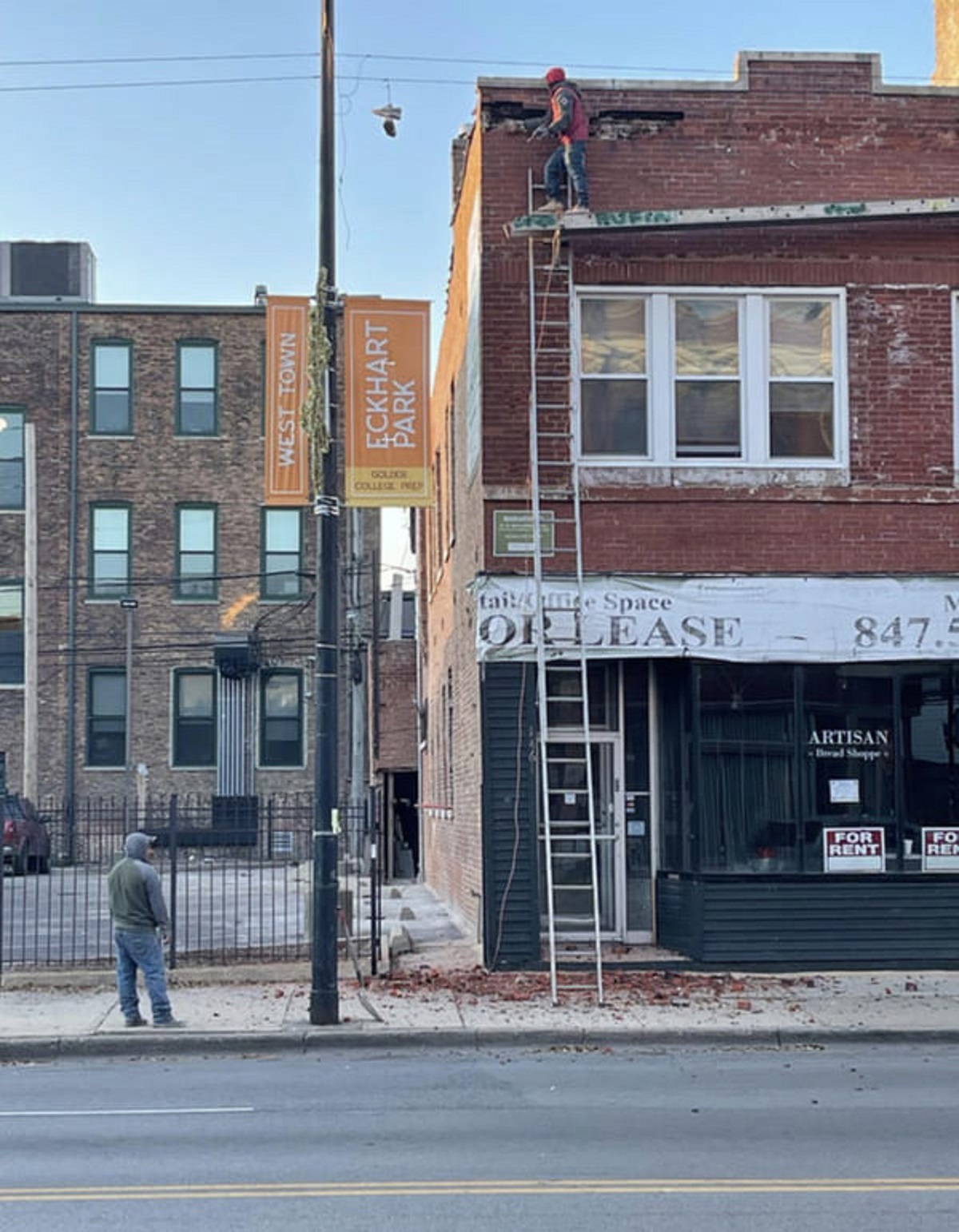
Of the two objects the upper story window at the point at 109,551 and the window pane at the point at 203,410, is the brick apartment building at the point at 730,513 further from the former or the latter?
the upper story window at the point at 109,551

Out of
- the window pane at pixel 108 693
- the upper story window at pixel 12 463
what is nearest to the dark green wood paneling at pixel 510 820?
the window pane at pixel 108 693

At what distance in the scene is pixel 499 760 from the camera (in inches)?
600

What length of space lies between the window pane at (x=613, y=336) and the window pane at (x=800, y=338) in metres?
1.36

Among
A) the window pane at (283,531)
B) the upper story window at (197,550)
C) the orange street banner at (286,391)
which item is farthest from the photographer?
the window pane at (283,531)

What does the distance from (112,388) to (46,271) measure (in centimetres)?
603

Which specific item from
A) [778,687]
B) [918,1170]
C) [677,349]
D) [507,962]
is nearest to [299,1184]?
[918,1170]

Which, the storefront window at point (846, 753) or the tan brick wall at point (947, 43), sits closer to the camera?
the storefront window at point (846, 753)

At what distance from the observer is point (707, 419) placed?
15.9m

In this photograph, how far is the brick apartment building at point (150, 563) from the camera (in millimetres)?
37094

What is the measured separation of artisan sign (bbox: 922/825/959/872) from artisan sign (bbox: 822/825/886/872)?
421 millimetres

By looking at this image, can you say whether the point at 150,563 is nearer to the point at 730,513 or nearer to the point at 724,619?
the point at 730,513

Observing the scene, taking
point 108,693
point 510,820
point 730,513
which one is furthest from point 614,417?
point 108,693

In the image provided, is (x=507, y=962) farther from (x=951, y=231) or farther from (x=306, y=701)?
(x=306, y=701)

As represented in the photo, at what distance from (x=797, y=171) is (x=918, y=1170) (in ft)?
36.1
